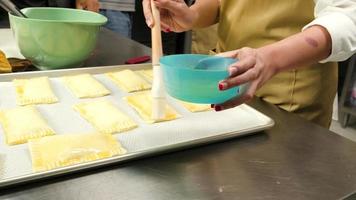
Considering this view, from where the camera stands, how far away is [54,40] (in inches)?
33.4

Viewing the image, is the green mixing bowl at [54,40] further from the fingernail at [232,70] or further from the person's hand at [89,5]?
the fingernail at [232,70]

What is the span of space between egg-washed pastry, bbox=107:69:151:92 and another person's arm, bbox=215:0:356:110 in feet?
0.90

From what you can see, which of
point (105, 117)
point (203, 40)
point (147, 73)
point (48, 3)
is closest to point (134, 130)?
point (105, 117)

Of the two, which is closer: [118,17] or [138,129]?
[138,129]

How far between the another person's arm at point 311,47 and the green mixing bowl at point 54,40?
41 cm

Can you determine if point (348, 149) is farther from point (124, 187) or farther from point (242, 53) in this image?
point (124, 187)

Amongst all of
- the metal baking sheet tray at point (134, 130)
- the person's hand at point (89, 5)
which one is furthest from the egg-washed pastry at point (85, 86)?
the person's hand at point (89, 5)

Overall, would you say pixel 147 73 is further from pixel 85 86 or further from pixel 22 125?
pixel 22 125

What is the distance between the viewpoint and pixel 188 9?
3.05ft

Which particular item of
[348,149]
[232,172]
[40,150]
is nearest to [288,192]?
[232,172]

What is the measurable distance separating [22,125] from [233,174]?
338 millimetres

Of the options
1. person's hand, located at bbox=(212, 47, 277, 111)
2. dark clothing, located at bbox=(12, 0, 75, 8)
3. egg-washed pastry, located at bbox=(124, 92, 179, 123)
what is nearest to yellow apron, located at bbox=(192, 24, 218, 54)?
dark clothing, located at bbox=(12, 0, 75, 8)

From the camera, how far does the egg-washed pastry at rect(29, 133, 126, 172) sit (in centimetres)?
52

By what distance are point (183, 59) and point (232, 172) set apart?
0.63 feet
